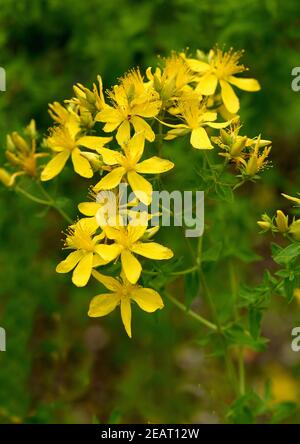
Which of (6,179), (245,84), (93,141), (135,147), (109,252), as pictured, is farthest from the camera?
(245,84)

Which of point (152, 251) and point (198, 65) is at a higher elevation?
point (198, 65)

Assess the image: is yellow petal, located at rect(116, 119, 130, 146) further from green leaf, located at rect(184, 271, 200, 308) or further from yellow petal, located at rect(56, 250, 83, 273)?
green leaf, located at rect(184, 271, 200, 308)

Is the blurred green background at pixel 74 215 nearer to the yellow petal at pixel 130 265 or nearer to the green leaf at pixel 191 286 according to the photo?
the green leaf at pixel 191 286

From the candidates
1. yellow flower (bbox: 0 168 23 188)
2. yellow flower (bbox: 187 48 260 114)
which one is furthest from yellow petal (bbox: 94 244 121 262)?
yellow flower (bbox: 187 48 260 114)

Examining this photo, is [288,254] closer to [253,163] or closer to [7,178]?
[253,163]

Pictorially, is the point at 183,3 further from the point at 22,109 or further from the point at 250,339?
the point at 250,339

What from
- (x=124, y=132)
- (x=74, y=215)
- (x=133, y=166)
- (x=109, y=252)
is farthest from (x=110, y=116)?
(x=74, y=215)

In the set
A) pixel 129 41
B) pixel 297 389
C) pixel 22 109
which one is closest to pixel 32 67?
pixel 22 109
